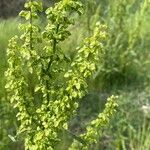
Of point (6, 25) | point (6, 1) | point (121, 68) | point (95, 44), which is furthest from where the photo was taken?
point (6, 1)

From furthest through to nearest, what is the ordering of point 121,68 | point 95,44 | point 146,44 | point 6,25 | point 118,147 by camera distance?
point 146,44
point 121,68
point 6,25
point 118,147
point 95,44

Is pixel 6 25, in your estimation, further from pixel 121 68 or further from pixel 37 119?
pixel 37 119

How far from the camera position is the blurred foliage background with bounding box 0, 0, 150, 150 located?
4145mm

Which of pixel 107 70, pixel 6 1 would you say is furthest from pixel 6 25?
pixel 6 1

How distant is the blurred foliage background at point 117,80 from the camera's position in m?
4.14

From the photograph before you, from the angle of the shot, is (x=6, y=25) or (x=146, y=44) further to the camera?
(x=146, y=44)

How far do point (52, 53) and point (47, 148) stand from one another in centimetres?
48

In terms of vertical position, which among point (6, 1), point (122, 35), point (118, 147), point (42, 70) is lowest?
point (118, 147)

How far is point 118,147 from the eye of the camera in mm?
3988

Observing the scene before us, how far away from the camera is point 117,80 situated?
199 inches

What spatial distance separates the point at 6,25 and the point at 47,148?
2058 millimetres

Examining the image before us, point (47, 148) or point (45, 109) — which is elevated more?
point (45, 109)

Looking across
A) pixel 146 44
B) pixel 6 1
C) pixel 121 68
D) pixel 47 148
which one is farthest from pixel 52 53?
pixel 6 1

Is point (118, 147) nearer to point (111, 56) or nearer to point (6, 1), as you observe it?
point (111, 56)
